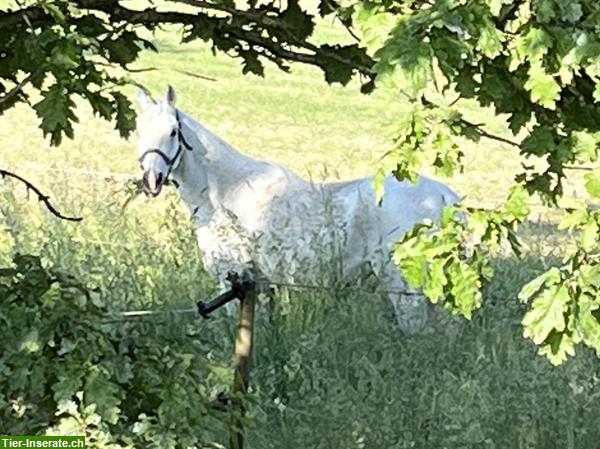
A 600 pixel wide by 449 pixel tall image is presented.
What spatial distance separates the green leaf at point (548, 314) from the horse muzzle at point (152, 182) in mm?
5005

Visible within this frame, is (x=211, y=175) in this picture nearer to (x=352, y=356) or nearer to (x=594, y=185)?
(x=352, y=356)

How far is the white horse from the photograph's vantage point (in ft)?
22.8

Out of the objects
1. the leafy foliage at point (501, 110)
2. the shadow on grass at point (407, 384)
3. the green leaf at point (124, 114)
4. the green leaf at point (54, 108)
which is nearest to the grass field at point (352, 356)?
the shadow on grass at point (407, 384)

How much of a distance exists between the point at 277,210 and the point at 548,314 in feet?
16.5

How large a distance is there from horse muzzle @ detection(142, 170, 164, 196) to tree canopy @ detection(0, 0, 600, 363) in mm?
4155

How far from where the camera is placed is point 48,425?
10.0ft

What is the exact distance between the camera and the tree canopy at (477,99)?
7.23ft

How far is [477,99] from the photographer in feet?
8.63

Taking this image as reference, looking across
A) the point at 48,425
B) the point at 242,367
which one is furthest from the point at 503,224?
the point at 242,367

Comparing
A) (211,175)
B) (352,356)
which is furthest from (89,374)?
(211,175)

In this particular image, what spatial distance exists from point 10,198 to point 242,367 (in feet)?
13.6

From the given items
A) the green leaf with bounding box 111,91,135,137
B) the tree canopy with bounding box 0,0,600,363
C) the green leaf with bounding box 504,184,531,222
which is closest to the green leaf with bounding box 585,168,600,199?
the tree canopy with bounding box 0,0,600,363

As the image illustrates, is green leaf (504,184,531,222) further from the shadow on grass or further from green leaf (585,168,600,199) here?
the shadow on grass

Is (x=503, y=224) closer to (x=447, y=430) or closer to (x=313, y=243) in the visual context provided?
(x=447, y=430)
